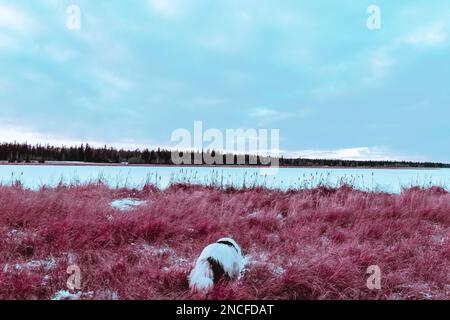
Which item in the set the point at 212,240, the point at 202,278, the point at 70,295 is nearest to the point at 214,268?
the point at 202,278

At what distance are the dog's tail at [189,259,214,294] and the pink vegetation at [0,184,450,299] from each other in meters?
0.10

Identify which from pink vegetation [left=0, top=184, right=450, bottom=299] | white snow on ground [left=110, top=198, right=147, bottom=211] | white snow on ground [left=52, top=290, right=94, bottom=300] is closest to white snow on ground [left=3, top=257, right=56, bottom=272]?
pink vegetation [left=0, top=184, right=450, bottom=299]

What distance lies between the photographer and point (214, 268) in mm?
2951

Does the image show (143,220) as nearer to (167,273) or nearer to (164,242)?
(164,242)

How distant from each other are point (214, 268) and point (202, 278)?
0.17m

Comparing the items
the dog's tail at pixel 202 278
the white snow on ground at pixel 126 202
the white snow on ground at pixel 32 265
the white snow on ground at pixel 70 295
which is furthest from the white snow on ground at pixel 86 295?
the white snow on ground at pixel 126 202

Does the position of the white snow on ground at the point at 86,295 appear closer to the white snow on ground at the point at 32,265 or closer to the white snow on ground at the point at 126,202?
the white snow on ground at the point at 32,265

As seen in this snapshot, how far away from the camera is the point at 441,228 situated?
557cm

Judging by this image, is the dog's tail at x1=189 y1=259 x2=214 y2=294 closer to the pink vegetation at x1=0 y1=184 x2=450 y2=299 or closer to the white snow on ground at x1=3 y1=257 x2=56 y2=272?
the pink vegetation at x1=0 y1=184 x2=450 y2=299

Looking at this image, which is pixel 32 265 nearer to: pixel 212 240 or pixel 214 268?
pixel 214 268

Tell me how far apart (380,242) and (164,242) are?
344 cm

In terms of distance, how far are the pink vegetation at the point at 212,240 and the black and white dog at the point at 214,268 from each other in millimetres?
115

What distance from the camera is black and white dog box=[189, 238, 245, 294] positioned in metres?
2.84
